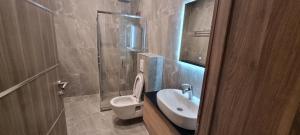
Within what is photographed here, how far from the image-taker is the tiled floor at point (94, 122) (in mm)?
2092

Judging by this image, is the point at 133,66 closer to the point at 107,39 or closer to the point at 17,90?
the point at 107,39

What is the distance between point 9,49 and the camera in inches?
22.8

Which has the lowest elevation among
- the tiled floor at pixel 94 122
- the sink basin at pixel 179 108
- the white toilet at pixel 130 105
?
the tiled floor at pixel 94 122

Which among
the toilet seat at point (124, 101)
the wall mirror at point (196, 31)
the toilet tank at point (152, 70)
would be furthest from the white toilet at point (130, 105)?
the wall mirror at point (196, 31)

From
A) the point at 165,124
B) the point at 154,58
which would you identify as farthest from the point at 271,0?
the point at 154,58

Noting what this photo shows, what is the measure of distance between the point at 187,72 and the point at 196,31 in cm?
50

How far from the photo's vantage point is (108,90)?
10.1 feet

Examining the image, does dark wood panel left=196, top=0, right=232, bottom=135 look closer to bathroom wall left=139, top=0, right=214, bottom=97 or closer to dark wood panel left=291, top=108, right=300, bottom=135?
dark wood panel left=291, top=108, right=300, bottom=135

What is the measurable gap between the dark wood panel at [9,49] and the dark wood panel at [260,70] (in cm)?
91

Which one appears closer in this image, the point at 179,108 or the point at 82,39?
the point at 179,108

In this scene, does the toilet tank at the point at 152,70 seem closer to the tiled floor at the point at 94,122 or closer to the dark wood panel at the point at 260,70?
the tiled floor at the point at 94,122

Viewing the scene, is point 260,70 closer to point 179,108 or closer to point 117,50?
point 179,108

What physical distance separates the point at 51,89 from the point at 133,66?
6.71ft

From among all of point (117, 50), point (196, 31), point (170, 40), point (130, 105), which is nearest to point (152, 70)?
point (170, 40)
